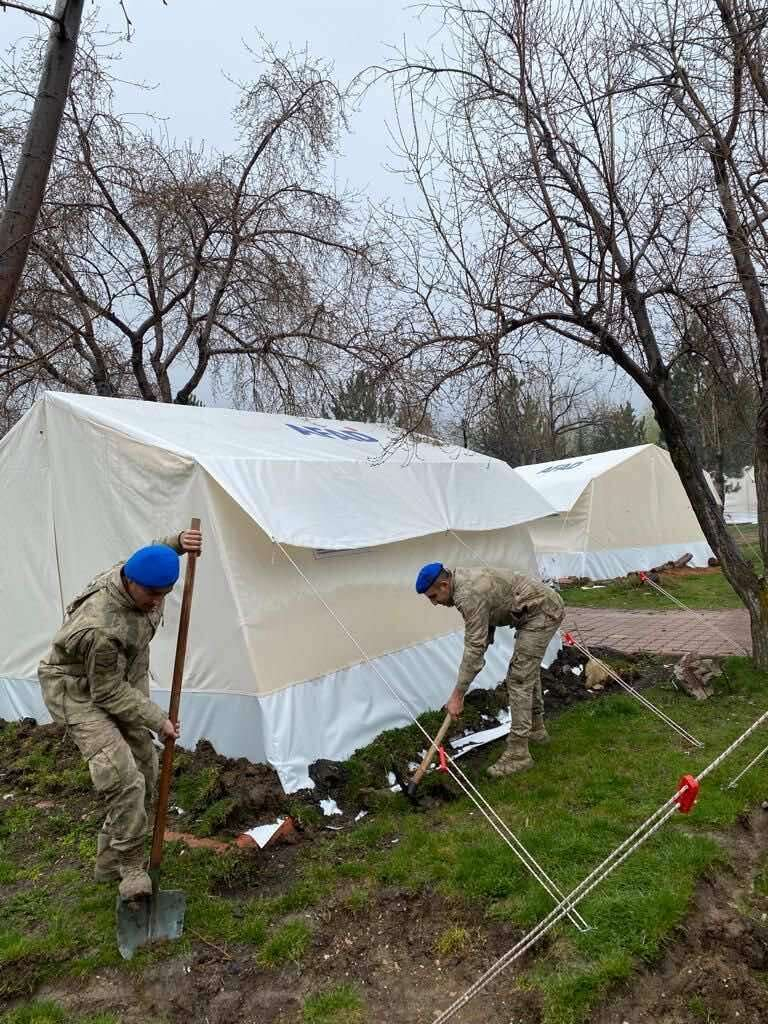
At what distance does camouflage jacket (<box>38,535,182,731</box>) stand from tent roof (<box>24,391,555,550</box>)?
138 cm

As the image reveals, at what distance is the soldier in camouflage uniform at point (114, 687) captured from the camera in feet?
11.4

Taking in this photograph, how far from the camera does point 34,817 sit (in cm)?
468

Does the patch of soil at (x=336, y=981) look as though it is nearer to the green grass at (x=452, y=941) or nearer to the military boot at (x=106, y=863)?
the green grass at (x=452, y=941)

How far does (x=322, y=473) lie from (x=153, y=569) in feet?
8.76

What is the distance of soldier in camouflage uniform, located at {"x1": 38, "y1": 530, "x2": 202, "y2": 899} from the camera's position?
3480 mm

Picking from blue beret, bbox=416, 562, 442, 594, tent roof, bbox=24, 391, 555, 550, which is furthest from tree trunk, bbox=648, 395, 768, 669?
blue beret, bbox=416, 562, 442, 594

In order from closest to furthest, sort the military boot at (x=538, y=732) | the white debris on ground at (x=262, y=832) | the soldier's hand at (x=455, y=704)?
the white debris on ground at (x=262, y=832), the soldier's hand at (x=455, y=704), the military boot at (x=538, y=732)

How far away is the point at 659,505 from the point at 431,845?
1447cm

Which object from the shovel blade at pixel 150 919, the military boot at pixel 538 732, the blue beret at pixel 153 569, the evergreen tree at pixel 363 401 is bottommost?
the shovel blade at pixel 150 919

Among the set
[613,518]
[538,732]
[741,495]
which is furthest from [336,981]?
[741,495]

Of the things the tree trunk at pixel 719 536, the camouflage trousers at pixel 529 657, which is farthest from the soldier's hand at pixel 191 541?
the tree trunk at pixel 719 536

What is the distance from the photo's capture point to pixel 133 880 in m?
3.43

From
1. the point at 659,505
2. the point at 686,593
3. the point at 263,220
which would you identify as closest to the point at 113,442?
the point at 263,220

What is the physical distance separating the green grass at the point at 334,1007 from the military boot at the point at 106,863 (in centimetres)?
146
